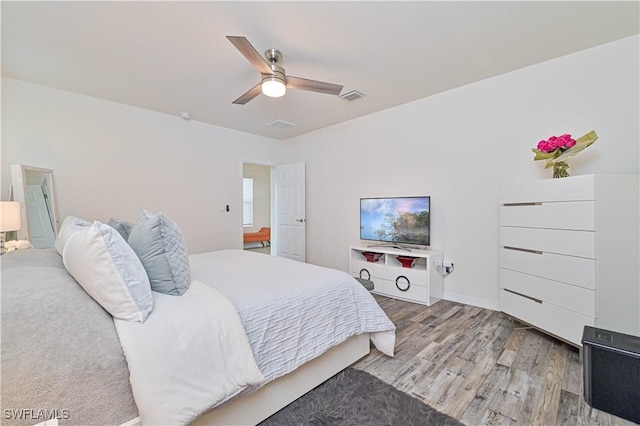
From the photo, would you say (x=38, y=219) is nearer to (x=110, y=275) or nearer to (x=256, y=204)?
(x=110, y=275)

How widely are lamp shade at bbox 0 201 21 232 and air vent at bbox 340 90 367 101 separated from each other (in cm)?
340

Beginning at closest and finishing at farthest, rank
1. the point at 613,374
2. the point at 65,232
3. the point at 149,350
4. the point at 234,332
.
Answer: the point at 149,350 → the point at 234,332 → the point at 613,374 → the point at 65,232

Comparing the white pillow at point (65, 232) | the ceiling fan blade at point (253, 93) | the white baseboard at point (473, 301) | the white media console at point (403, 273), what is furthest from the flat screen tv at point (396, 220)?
the white pillow at point (65, 232)

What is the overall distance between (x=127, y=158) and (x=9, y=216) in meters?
1.55

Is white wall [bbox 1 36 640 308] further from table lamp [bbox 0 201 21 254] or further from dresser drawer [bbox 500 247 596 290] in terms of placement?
table lamp [bbox 0 201 21 254]

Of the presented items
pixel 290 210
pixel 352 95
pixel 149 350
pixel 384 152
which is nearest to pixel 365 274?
pixel 384 152

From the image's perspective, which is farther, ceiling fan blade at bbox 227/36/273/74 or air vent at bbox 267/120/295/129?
air vent at bbox 267/120/295/129

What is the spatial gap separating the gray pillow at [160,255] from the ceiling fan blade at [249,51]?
122cm

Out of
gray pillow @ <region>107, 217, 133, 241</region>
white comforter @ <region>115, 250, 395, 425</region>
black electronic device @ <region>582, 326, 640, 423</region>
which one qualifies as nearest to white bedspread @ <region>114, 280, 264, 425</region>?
white comforter @ <region>115, 250, 395, 425</region>

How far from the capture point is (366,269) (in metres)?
3.68

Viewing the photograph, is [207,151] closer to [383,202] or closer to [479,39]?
[383,202]

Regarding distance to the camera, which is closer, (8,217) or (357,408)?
(357,408)

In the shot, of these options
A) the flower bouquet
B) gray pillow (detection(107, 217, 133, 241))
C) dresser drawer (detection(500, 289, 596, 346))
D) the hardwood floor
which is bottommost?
the hardwood floor

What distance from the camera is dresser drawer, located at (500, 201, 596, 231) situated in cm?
195
